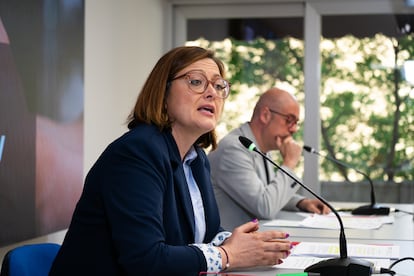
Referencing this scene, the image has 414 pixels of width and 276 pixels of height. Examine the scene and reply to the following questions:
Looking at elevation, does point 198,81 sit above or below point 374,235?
above

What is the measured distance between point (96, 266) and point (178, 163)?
376mm

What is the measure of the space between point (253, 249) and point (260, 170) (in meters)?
1.55

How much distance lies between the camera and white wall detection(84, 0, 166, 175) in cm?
419

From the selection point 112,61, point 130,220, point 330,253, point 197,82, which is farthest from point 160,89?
point 112,61

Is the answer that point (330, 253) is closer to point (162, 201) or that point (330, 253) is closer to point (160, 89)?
point (162, 201)

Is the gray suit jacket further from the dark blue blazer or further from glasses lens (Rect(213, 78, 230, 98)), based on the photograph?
the dark blue blazer

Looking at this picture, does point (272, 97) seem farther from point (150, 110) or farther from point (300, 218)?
point (150, 110)

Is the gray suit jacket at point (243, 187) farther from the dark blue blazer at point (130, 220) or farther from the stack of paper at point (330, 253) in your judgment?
the dark blue blazer at point (130, 220)

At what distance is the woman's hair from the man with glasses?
118cm

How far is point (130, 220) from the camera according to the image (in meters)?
1.58

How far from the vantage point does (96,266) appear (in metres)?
1.64

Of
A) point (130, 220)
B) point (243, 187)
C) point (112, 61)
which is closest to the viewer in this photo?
point (130, 220)

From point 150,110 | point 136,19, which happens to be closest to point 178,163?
point 150,110

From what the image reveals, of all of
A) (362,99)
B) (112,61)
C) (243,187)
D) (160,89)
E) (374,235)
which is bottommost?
(374,235)
